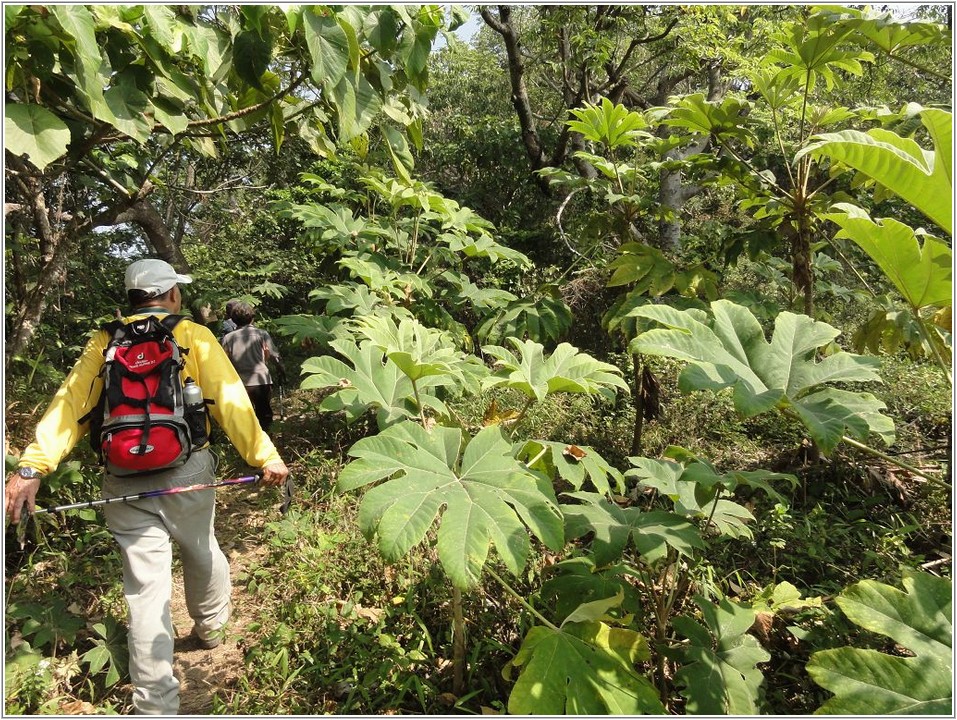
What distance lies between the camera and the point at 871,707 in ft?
4.40

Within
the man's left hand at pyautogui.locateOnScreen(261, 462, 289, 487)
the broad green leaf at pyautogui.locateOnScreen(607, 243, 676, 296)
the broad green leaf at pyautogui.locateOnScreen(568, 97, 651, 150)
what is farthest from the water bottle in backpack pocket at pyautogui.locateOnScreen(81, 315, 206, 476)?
the broad green leaf at pyautogui.locateOnScreen(568, 97, 651, 150)

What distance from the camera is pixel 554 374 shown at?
2203 mm

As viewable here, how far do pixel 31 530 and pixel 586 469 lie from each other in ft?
10.6

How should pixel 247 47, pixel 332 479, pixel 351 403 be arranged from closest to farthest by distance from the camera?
1. pixel 247 47
2. pixel 351 403
3. pixel 332 479

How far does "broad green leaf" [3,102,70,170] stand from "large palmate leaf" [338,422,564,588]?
47.0 inches

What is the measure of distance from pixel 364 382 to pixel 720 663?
1738 mm

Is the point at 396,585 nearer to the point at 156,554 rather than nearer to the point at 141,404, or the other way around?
the point at 156,554

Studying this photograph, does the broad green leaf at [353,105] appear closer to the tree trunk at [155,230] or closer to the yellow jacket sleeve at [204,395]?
the yellow jacket sleeve at [204,395]

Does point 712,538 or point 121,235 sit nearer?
point 712,538

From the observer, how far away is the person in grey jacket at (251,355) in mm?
4582

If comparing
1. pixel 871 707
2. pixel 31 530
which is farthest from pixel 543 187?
pixel 871 707

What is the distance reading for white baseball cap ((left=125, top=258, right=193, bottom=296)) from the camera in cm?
225

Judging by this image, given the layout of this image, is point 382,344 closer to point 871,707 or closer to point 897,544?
point 871,707

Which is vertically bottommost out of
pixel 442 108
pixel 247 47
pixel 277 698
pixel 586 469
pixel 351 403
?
pixel 277 698
